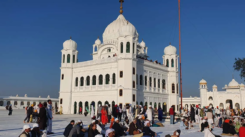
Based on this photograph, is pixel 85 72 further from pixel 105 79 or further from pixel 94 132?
pixel 94 132

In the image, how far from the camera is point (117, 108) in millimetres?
18969

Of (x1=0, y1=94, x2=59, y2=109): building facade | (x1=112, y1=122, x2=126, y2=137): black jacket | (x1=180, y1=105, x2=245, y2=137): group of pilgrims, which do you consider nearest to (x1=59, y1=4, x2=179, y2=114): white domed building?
(x1=180, y1=105, x2=245, y2=137): group of pilgrims

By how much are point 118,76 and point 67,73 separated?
9951 mm

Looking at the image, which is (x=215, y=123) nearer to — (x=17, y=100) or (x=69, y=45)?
(x=69, y=45)

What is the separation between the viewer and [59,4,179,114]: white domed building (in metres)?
31.5

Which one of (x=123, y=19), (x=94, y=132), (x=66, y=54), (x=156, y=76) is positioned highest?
(x=123, y=19)

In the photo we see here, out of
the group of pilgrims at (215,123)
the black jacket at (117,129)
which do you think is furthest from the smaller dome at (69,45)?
the black jacket at (117,129)

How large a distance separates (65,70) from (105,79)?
24.9ft

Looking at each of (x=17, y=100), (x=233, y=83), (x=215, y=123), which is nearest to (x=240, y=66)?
(x=215, y=123)

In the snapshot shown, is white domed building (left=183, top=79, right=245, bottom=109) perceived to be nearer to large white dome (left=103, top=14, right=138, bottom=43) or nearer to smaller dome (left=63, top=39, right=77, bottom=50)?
large white dome (left=103, top=14, right=138, bottom=43)

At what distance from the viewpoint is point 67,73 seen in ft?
123

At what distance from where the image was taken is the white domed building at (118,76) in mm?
31453

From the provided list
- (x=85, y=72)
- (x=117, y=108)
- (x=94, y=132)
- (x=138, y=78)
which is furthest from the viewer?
(x=85, y=72)

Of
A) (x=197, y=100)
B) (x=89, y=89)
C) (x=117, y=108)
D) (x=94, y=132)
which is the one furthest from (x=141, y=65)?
(x=197, y=100)
